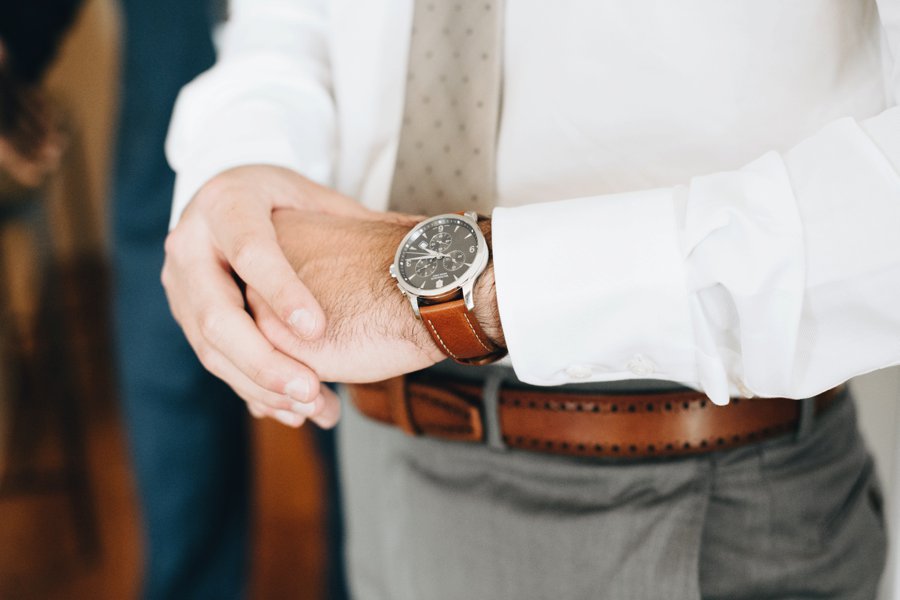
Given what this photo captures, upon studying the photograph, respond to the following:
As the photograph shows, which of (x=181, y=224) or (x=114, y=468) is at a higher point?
(x=181, y=224)

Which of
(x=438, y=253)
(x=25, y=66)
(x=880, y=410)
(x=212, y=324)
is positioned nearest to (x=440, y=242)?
(x=438, y=253)

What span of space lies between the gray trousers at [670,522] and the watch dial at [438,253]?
0.92 ft

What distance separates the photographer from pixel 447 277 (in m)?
0.62

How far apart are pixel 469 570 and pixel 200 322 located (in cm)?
42

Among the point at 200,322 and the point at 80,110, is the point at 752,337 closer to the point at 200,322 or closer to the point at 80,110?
the point at 200,322

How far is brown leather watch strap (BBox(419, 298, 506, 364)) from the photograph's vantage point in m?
0.61

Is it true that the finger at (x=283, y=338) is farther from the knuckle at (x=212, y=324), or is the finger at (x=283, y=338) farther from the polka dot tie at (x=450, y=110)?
the polka dot tie at (x=450, y=110)

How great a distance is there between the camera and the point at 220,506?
1705 millimetres

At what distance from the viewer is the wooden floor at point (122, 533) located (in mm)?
2109

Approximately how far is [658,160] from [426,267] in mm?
282

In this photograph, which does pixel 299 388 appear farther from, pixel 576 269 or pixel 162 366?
pixel 162 366

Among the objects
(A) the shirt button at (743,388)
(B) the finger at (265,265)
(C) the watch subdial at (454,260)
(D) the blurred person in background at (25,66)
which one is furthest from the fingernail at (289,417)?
(D) the blurred person in background at (25,66)

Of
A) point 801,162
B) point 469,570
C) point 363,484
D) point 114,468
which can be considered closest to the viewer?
point 801,162

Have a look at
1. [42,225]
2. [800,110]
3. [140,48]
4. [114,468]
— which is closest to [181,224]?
[800,110]
